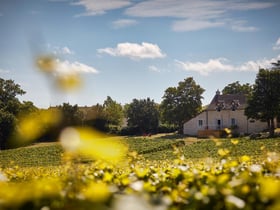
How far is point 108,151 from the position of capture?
9.76 ft

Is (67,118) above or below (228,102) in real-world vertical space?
below

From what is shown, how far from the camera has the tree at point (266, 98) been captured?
52.7m

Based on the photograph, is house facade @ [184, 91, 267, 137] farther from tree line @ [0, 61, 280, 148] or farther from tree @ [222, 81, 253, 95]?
tree @ [222, 81, 253, 95]

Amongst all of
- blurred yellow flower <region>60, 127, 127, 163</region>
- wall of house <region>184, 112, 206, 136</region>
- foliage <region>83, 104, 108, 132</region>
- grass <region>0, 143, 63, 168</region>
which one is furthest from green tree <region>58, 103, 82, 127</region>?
foliage <region>83, 104, 108, 132</region>

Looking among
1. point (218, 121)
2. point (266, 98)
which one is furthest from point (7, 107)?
point (266, 98)

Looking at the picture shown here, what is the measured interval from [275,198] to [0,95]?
74961mm

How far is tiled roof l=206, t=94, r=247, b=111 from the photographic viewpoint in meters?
69.1

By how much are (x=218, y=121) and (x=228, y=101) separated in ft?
14.4

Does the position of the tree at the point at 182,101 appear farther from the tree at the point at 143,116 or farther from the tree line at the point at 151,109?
the tree at the point at 143,116

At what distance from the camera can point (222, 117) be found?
6962cm

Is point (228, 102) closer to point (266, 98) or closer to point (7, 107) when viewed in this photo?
point (266, 98)

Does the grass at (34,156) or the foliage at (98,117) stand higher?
the foliage at (98,117)

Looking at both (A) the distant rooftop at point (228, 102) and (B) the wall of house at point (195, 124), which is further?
(B) the wall of house at point (195, 124)

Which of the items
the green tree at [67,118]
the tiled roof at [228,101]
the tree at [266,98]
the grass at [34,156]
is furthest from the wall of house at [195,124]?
the green tree at [67,118]
